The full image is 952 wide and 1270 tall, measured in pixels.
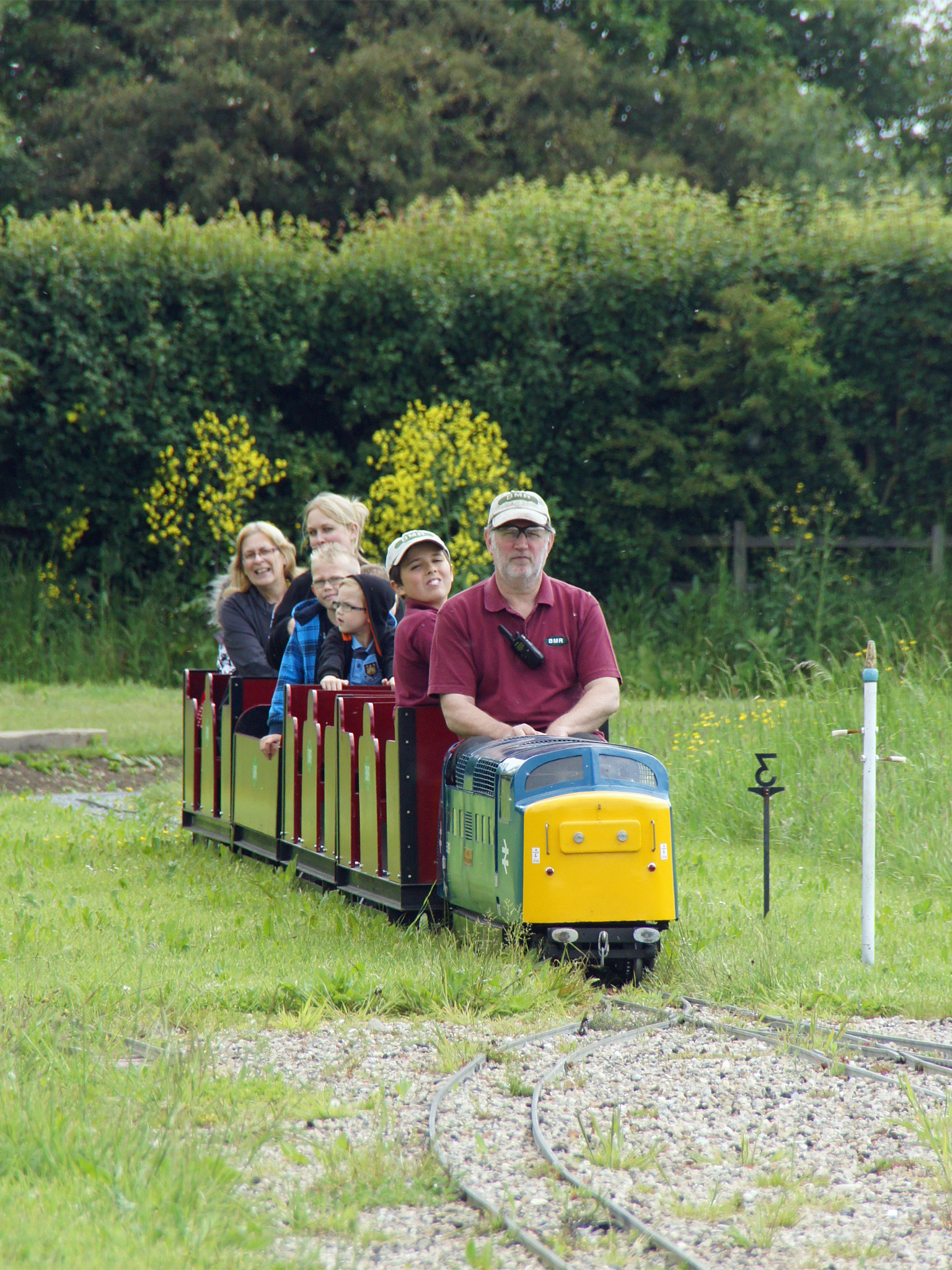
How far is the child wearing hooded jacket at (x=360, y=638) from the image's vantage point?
7.33 m

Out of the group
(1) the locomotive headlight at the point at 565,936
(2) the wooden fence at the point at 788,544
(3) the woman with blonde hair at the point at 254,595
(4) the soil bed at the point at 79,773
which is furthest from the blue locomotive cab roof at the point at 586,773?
(2) the wooden fence at the point at 788,544

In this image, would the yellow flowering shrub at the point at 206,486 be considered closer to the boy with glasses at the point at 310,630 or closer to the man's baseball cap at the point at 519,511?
the boy with glasses at the point at 310,630

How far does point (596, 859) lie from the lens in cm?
525

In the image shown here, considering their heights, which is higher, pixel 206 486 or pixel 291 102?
pixel 291 102

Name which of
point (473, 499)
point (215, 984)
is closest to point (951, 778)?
point (215, 984)

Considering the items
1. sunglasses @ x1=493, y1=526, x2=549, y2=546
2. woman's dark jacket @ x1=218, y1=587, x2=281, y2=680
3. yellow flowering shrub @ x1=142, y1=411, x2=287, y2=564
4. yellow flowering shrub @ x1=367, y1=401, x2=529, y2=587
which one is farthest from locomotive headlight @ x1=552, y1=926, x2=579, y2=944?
yellow flowering shrub @ x1=142, y1=411, x2=287, y2=564

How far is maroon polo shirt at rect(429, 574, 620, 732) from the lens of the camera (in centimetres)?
588

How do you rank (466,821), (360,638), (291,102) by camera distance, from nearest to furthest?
1. (466,821)
2. (360,638)
3. (291,102)

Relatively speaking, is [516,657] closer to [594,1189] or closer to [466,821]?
[466,821]

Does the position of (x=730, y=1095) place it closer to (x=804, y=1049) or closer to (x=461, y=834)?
(x=804, y=1049)

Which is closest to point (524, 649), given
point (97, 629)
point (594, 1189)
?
point (594, 1189)

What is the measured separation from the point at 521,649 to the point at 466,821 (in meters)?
0.73

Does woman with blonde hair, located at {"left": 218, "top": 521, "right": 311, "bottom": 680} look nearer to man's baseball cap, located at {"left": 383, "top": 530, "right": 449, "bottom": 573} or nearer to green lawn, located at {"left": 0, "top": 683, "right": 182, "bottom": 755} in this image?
man's baseball cap, located at {"left": 383, "top": 530, "right": 449, "bottom": 573}

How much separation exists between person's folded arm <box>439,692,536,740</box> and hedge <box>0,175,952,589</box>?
36.3ft
